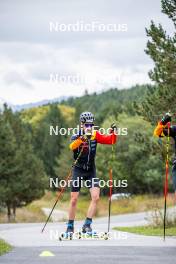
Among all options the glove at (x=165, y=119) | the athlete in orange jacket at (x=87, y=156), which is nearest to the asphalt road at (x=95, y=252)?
the athlete in orange jacket at (x=87, y=156)

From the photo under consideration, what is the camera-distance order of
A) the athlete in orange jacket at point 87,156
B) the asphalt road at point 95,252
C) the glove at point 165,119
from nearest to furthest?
the asphalt road at point 95,252 → the glove at point 165,119 → the athlete in orange jacket at point 87,156

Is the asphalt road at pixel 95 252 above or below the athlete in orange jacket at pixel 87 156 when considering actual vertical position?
below

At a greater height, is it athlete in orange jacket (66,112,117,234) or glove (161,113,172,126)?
glove (161,113,172,126)

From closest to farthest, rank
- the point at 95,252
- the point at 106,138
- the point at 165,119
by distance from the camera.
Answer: the point at 95,252 → the point at 165,119 → the point at 106,138

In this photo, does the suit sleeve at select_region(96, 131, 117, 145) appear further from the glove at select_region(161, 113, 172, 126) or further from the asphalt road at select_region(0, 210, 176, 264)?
the asphalt road at select_region(0, 210, 176, 264)

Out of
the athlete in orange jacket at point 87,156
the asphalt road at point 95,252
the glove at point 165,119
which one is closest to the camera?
the asphalt road at point 95,252

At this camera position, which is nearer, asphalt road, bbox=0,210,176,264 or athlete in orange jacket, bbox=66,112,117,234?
asphalt road, bbox=0,210,176,264

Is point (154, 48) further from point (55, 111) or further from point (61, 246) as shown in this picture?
point (55, 111)

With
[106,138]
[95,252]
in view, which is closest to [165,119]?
[106,138]

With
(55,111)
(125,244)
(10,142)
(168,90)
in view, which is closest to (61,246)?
(125,244)

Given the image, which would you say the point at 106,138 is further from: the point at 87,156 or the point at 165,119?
the point at 165,119

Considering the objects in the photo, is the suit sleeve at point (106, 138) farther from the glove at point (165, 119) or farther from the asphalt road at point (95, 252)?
the asphalt road at point (95, 252)

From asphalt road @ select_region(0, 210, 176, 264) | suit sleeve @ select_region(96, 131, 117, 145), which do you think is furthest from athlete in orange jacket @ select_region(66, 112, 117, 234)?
asphalt road @ select_region(0, 210, 176, 264)

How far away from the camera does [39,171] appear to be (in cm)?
5884
